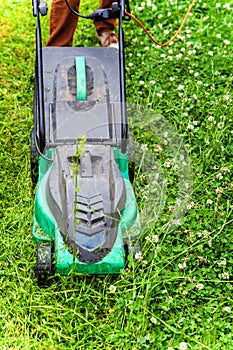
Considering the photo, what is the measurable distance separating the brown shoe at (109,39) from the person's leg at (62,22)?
0.35 m

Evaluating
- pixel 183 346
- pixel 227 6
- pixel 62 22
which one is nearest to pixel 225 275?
pixel 183 346

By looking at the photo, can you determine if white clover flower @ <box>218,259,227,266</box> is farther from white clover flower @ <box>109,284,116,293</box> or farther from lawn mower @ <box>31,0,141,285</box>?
white clover flower @ <box>109,284,116,293</box>

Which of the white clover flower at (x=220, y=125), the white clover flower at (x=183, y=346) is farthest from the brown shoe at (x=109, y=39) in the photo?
the white clover flower at (x=183, y=346)

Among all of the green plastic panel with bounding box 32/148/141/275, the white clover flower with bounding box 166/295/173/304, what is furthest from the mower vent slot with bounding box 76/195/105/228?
the white clover flower with bounding box 166/295/173/304

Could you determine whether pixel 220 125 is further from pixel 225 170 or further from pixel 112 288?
pixel 112 288

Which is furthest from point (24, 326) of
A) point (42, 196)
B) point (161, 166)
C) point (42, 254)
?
point (161, 166)

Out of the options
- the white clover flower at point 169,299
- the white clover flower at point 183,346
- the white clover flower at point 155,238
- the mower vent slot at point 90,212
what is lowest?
the white clover flower at point 183,346

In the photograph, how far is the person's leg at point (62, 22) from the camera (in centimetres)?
310

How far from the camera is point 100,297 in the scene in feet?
7.73

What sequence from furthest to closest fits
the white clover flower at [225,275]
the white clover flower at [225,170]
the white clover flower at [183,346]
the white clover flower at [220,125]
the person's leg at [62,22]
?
the person's leg at [62,22] < the white clover flower at [220,125] < the white clover flower at [225,170] < the white clover flower at [225,275] < the white clover flower at [183,346]

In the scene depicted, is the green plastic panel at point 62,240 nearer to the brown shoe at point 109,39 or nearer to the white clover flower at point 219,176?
the white clover flower at point 219,176

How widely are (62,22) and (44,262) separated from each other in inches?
52.8

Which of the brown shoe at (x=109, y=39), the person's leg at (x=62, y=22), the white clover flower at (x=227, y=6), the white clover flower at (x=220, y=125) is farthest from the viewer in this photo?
the white clover flower at (x=227, y=6)

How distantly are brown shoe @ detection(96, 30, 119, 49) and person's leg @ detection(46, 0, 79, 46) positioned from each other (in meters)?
0.35
